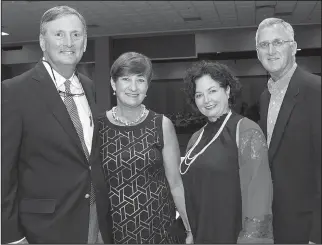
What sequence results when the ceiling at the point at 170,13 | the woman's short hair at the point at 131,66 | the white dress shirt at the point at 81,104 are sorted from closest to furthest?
the white dress shirt at the point at 81,104
the woman's short hair at the point at 131,66
the ceiling at the point at 170,13

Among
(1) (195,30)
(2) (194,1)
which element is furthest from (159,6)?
(1) (195,30)

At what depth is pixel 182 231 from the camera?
6.80ft

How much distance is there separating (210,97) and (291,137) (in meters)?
0.44

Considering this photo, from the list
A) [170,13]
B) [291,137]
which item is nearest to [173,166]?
[291,137]

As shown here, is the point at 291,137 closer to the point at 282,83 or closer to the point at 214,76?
the point at 282,83

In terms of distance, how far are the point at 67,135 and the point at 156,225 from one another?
69 cm

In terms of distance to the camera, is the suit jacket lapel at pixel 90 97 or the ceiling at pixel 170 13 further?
the ceiling at pixel 170 13

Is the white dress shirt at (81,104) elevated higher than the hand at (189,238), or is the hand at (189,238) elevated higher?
the white dress shirt at (81,104)

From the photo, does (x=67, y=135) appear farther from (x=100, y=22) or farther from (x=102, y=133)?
(x=100, y=22)

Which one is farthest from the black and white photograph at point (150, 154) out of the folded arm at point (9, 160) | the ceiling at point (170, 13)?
the ceiling at point (170, 13)

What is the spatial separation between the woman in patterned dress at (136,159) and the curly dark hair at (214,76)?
0.21 m

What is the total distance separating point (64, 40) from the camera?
1.78m

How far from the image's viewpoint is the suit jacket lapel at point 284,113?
69.9 inches

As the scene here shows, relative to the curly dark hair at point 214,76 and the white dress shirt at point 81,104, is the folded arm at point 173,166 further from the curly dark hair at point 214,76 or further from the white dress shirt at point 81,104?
the white dress shirt at point 81,104
